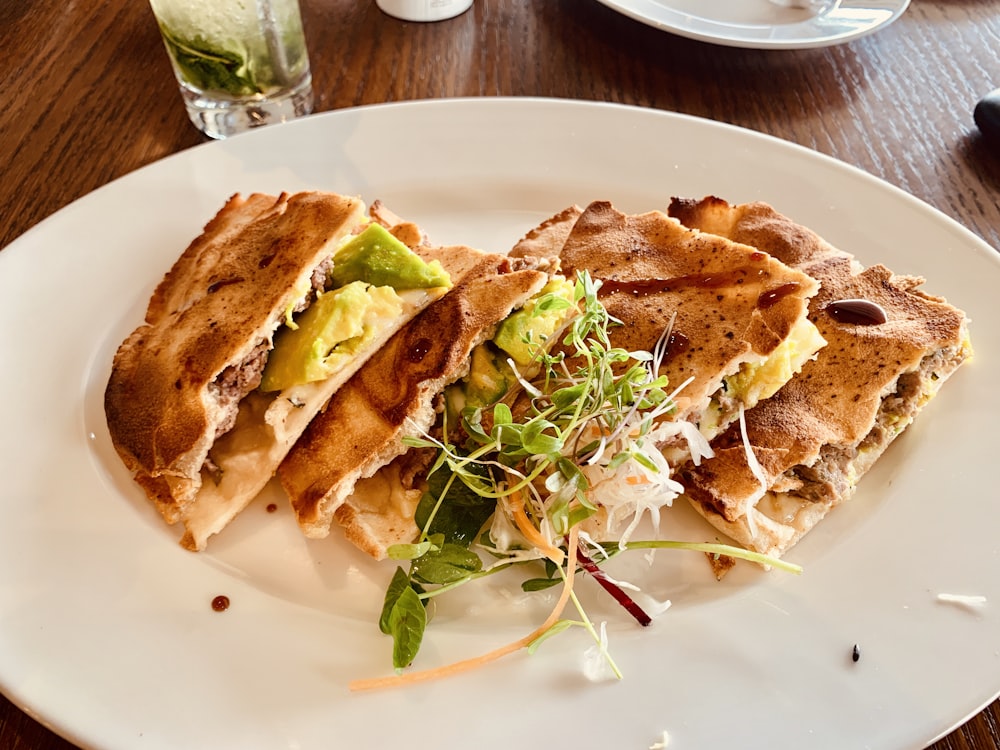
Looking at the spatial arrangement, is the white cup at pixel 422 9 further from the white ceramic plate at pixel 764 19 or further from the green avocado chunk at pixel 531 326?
the green avocado chunk at pixel 531 326

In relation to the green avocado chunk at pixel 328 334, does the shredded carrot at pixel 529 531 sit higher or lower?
lower

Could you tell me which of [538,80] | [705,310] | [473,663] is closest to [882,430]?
[705,310]

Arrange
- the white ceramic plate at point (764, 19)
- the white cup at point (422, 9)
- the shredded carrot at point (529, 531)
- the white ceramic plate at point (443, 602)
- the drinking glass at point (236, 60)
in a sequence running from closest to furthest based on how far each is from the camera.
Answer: the white ceramic plate at point (443, 602)
the shredded carrot at point (529, 531)
the drinking glass at point (236, 60)
the white ceramic plate at point (764, 19)
the white cup at point (422, 9)

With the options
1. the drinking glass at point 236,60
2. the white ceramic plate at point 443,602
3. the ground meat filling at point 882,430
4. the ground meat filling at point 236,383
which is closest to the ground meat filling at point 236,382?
the ground meat filling at point 236,383

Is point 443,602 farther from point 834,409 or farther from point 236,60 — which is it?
point 236,60

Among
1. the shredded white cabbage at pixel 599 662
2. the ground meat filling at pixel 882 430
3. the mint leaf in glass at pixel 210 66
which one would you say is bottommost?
the shredded white cabbage at pixel 599 662

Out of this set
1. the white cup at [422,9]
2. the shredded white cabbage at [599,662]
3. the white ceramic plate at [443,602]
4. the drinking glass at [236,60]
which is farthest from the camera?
the white cup at [422,9]

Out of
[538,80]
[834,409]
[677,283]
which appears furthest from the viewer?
[538,80]

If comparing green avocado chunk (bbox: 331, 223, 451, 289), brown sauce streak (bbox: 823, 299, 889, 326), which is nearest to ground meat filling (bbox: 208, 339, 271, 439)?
green avocado chunk (bbox: 331, 223, 451, 289)
